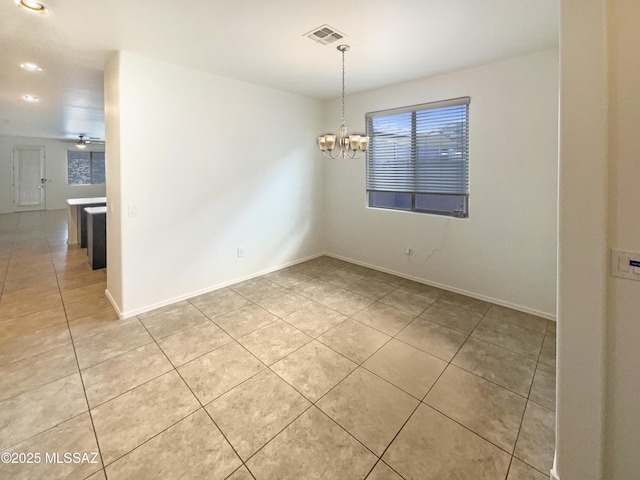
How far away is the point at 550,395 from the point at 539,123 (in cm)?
253

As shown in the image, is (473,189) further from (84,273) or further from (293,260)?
(84,273)

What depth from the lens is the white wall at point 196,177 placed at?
3.07 m

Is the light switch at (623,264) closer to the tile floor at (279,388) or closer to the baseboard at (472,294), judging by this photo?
the tile floor at (279,388)

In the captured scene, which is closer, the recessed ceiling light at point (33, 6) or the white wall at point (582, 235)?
the white wall at point (582, 235)

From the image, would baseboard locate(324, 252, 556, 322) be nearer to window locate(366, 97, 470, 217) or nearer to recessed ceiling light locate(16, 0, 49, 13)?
window locate(366, 97, 470, 217)

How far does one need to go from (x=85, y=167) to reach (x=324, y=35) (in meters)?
12.6

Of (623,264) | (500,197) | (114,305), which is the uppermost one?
(500,197)

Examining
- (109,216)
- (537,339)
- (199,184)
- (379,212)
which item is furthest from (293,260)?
(537,339)

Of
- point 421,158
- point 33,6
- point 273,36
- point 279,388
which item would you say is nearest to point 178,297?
point 279,388

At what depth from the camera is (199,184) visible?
3611 mm

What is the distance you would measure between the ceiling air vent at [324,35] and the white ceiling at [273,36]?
0.20ft

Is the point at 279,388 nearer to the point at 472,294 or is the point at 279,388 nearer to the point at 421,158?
the point at 472,294

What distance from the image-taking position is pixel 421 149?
397 cm

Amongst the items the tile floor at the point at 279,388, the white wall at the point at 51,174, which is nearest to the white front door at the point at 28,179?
the white wall at the point at 51,174
